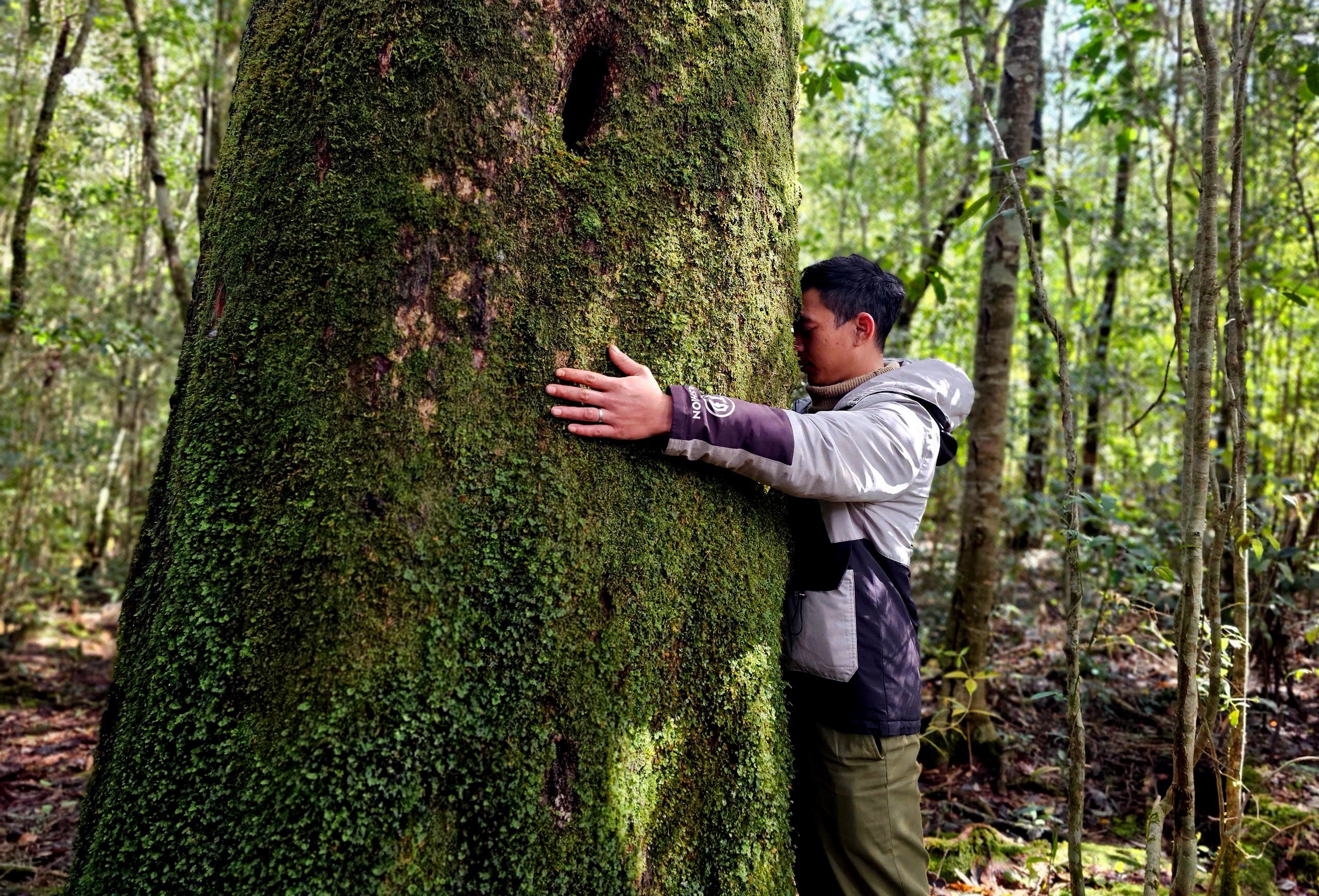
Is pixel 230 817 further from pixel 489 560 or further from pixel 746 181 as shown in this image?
Answer: pixel 746 181

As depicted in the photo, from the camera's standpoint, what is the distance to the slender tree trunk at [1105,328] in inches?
357

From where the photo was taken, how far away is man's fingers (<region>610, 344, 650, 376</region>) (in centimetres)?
181

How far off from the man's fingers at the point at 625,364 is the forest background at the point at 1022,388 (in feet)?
5.73

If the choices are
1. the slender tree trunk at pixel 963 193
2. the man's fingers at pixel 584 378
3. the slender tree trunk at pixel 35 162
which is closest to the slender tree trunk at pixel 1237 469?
the slender tree trunk at pixel 963 193

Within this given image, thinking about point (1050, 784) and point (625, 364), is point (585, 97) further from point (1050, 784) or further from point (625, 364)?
point (1050, 784)

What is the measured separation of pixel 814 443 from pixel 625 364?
0.52m

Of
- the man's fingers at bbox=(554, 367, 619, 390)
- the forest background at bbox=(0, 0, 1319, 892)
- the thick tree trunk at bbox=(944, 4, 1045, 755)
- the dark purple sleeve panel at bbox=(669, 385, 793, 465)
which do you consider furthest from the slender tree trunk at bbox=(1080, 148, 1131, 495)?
the man's fingers at bbox=(554, 367, 619, 390)

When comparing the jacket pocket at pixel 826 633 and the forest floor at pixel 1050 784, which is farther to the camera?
the forest floor at pixel 1050 784

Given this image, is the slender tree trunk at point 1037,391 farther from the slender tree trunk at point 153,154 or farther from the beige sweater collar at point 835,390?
the slender tree trunk at point 153,154

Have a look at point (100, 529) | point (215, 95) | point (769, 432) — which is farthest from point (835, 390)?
point (100, 529)

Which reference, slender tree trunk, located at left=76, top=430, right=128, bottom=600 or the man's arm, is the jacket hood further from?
slender tree trunk, located at left=76, top=430, right=128, bottom=600

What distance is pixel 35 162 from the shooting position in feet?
23.8

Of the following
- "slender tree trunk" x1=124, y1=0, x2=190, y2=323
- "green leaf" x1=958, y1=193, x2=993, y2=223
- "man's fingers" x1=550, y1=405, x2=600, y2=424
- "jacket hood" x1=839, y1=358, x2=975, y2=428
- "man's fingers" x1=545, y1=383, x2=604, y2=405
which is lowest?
"man's fingers" x1=550, y1=405, x2=600, y2=424

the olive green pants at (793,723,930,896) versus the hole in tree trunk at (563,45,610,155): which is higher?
the hole in tree trunk at (563,45,610,155)
